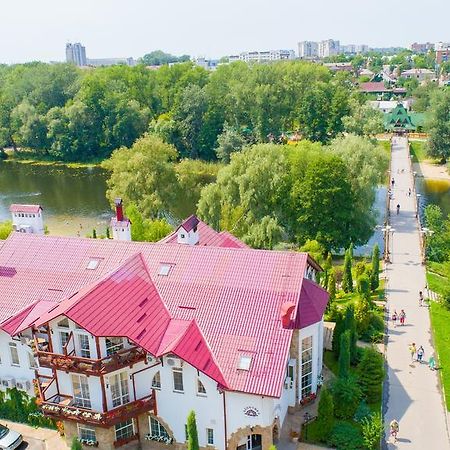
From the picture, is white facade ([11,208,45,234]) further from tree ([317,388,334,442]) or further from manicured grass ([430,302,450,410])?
manicured grass ([430,302,450,410])

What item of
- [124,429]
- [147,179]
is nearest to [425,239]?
[147,179]

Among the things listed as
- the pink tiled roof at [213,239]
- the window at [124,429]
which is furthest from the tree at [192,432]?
the pink tiled roof at [213,239]

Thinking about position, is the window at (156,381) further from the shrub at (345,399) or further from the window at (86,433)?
the shrub at (345,399)

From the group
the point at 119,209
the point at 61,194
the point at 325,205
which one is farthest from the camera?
the point at 61,194

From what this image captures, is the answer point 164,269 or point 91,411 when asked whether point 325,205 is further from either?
point 91,411

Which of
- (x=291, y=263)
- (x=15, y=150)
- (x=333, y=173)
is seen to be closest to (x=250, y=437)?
(x=291, y=263)

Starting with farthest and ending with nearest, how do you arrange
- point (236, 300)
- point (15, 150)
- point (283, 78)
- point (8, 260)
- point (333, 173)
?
1. point (15, 150)
2. point (283, 78)
3. point (333, 173)
4. point (8, 260)
5. point (236, 300)

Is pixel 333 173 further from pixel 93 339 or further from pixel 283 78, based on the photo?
pixel 283 78
